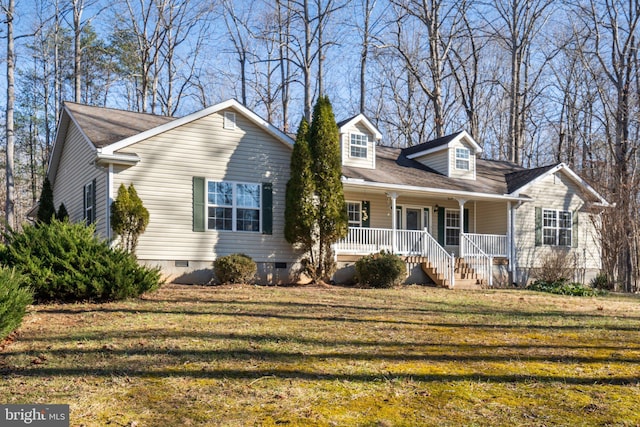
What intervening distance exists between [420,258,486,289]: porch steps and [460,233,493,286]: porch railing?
409mm

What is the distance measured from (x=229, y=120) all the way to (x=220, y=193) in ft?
6.66

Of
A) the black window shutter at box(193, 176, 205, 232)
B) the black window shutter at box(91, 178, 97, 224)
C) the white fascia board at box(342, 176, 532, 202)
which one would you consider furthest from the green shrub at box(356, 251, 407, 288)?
the black window shutter at box(91, 178, 97, 224)

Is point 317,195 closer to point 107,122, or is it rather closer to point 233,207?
point 233,207

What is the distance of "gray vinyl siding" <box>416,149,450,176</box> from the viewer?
21.2 metres

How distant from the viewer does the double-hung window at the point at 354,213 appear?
18.9 m

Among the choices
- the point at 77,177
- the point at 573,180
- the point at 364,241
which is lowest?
the point at 364,241

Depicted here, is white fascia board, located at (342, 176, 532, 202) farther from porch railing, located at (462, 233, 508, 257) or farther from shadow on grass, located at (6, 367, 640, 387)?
shadow on grass, located at (6, 367, 640, 387)

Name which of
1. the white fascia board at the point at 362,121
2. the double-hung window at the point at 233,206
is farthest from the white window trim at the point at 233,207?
the white fascia board at the point at 362,121

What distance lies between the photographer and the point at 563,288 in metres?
17.4

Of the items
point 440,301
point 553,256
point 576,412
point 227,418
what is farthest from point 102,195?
point 553,256

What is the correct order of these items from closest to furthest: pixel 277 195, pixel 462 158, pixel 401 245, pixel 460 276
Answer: pixel 277 195 → pixel 460 276 → pixel 401 245 → pixel 462 158

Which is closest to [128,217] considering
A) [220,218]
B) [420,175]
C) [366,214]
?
[220,218]

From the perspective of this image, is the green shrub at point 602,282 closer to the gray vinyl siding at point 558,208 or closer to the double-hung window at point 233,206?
the gray vinyl siding at point 558,208

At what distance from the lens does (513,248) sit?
2025 cm
